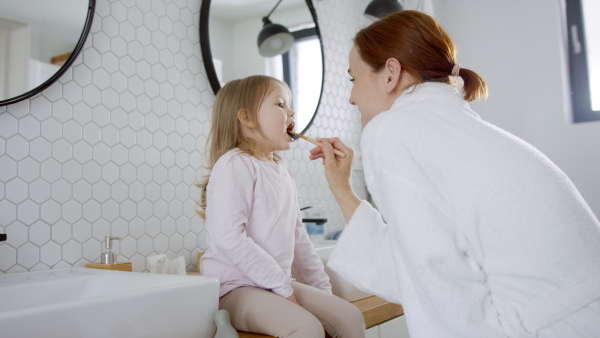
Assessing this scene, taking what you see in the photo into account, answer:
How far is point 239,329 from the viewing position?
1.26 meters

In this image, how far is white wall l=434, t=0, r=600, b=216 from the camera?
2787 millimetres

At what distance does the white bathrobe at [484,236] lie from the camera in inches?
32.8

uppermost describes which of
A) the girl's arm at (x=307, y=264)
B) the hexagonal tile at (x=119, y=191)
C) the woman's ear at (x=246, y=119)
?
the woman's ear at (x=246, y=119)

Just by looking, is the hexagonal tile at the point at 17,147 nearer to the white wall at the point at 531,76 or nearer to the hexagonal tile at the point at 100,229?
the hexagonal tile at the point at 100,229

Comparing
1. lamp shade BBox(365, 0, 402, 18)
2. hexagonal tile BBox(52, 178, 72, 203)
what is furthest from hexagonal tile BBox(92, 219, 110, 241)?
lamp shade BBox(365, 0, 402, 18)

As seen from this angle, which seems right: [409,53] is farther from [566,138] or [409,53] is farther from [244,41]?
[566,138]

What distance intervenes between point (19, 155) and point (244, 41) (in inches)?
37.5

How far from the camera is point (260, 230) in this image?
4.73 feet

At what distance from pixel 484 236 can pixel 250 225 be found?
74 centimetres

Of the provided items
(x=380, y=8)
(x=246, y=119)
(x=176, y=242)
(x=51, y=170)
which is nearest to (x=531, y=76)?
(x=380, y=8)

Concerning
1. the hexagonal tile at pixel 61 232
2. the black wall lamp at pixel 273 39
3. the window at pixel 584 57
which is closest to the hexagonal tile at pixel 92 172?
the hexagonal tile at pixel 61 232

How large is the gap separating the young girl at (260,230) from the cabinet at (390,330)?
0.19 m

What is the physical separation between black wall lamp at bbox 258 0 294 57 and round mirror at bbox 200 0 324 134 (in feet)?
0.06

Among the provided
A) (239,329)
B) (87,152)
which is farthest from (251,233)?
(87,152)
